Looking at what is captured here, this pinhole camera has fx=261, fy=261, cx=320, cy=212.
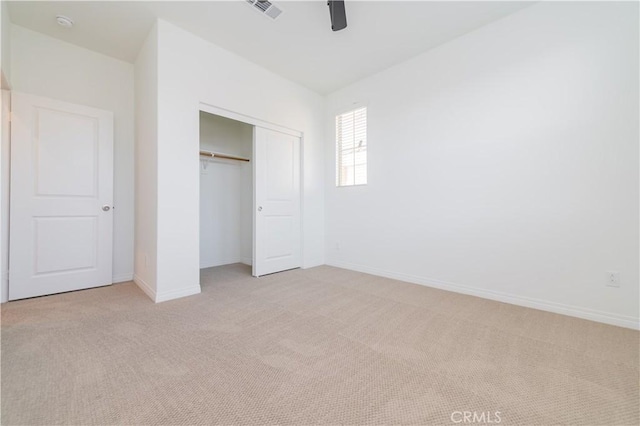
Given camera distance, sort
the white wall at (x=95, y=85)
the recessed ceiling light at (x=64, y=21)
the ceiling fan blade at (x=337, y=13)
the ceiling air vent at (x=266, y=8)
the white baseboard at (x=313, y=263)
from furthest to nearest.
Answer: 1. the white baseboard at (x=313, y=263)
2. the white wall at (x=95, y=85)
3. the recessed ceiling light at (x=64, y=21)
4. the ceiling air vent at (x=266, y=8)
5. the ceiling fan blade at (x=337, y=13)

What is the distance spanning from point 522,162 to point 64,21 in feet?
15.6

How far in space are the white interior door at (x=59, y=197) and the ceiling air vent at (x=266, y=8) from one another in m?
2.19

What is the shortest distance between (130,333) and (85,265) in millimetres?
1698

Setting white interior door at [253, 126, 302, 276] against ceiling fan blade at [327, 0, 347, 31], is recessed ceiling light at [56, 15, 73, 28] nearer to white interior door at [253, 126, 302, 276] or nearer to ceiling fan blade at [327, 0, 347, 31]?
white interior door at [253, 126, 302, 276]

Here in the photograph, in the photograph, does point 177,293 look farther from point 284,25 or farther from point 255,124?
point 284,25

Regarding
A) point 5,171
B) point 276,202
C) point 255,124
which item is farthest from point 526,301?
point 5,171

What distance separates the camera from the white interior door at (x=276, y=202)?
3578 mm

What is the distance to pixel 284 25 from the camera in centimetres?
274

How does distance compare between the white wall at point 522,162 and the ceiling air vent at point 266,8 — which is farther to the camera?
the ceiling air vent at point 266,8

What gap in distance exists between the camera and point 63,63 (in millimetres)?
2969

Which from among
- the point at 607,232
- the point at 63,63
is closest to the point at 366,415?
the point at 607,232

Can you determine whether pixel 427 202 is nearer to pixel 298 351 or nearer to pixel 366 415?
pixel 298 351

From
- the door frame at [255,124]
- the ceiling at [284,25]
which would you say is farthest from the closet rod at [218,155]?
the ceiling at [284,25]

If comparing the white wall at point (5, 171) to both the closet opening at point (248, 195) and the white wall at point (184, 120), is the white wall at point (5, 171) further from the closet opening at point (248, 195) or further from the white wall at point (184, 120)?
the closet opening at point (248, 195)
